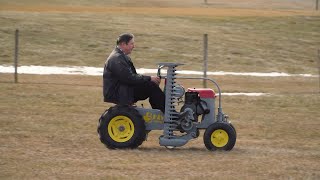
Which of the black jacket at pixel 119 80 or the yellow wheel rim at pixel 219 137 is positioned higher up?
the black jacket at pixel 119 80

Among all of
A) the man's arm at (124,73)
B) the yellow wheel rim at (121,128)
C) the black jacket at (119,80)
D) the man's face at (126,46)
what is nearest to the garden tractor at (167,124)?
the yellow wheel rim at (121,128)

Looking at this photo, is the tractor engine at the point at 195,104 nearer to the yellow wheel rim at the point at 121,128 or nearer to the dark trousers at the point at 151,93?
the dark trousers at the point at 151,93

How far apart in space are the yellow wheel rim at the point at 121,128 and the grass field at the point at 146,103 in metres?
0.27

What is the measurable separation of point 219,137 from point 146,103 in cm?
785

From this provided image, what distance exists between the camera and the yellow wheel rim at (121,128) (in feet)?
37.1

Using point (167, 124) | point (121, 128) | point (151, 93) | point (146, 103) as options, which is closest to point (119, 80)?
point (151, 93)

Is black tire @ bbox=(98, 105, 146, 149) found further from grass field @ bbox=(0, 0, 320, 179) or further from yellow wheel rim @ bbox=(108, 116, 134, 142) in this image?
grass field @ bbox=(0, 0, 320, 179)

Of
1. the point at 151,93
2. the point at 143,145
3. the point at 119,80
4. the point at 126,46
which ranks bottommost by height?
the point at 143,145

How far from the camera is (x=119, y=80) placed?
37.1 ft

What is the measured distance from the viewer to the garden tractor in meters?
11.3

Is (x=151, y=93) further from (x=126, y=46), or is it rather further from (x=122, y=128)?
(x=126, y=46)

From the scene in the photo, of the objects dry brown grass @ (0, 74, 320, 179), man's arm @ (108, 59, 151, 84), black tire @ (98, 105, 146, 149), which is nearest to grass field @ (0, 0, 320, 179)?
dry brown grass @ (0, 74, 320, 179)

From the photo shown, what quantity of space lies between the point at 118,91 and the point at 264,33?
115ft

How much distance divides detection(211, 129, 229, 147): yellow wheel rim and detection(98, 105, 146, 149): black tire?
0.93 meters
